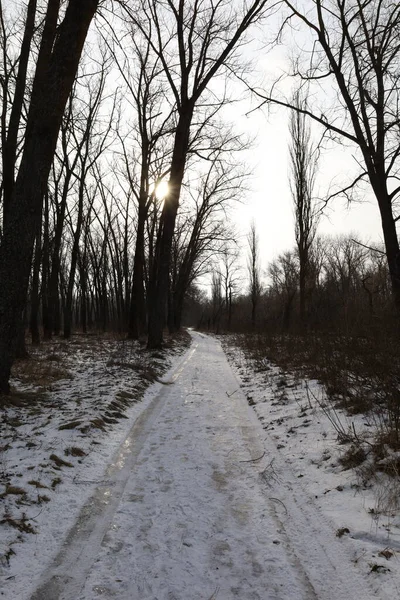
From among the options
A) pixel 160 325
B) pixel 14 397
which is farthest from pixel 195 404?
pixel 160 325

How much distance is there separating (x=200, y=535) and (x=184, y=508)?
0.44m

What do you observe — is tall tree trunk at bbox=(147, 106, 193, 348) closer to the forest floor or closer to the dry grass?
the dry grass

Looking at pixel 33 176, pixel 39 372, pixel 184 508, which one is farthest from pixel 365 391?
pixel 39 372

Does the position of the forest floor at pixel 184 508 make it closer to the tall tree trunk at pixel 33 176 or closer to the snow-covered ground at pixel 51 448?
the snow-covered ground at pixel 51 448

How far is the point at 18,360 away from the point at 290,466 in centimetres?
833

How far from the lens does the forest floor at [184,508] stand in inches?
103

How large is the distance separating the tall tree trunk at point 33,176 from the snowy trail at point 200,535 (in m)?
Answer: 2.60

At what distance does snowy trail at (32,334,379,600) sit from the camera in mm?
2553

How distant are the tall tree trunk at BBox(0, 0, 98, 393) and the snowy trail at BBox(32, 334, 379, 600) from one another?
260 centimetres

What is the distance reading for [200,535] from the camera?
10.3 ft

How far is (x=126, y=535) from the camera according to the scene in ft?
10.2

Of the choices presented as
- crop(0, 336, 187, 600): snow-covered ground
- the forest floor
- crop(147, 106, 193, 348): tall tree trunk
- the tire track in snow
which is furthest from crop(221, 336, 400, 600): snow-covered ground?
crop(147, 106, 193, 348): tall tree trunk

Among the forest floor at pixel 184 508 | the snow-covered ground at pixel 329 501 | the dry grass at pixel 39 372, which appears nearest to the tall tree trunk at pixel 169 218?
the dry grass at pixel 39 372

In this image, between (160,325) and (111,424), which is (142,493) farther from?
(160,325)
